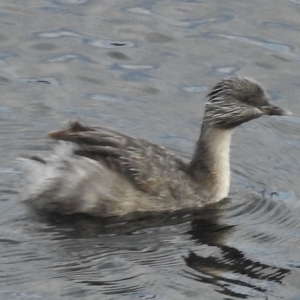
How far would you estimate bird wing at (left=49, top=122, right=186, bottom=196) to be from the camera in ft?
31.9

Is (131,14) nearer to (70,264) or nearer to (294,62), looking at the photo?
(294,62)

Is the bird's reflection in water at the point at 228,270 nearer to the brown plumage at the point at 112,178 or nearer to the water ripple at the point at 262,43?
the brown plumage at the point at 112,178

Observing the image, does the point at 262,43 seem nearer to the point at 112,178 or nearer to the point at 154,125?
the point at 154,125

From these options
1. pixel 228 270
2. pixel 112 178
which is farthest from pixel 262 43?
pixel 228 270

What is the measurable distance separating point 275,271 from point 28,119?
345 centimetres

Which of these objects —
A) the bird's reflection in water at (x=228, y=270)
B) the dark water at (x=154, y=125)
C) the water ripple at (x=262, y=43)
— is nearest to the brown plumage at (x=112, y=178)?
the dark water at (x=154, y=125)

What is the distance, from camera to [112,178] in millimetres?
9734

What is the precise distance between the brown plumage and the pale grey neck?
0.01 metres

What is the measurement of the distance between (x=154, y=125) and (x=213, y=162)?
5.18 feet

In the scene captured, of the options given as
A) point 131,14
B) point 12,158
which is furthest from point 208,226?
point 131,14

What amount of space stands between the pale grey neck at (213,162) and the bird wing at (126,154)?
15.5 inches

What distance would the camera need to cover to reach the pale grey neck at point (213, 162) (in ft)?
34.0

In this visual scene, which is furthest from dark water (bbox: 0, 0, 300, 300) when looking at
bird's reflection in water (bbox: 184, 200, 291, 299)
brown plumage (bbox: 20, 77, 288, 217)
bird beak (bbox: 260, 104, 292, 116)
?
bird beak (bbox: 260, 104, 292, 116)

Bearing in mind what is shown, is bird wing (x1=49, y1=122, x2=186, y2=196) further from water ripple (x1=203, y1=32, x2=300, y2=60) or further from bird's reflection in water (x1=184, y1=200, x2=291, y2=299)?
water ripple (x1=203, y1=32, x2=300, y2=60)
